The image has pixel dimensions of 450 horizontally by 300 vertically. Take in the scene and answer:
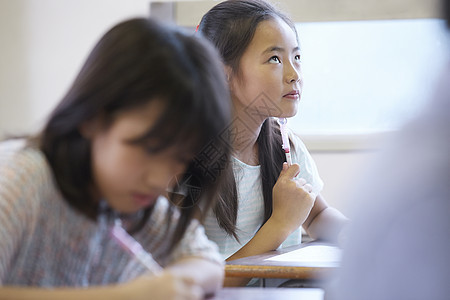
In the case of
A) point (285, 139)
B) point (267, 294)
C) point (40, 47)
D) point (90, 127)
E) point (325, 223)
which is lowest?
point (325, 223)

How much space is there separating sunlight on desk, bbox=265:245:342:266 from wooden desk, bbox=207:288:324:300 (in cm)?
24

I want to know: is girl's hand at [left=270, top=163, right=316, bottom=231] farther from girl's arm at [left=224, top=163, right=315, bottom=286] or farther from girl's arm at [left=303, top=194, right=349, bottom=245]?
girl's arm at [left=303, top=194, right=349, bottom=245]

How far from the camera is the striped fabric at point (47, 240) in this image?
2.27ft

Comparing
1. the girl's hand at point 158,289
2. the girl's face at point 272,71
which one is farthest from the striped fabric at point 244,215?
the girl's hand at point 158,289

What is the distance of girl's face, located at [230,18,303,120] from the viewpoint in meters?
1.56

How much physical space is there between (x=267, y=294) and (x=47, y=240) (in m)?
0.32

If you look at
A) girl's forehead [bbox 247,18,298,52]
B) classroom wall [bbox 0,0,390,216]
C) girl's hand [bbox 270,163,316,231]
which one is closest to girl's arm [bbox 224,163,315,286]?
girl's hand [bbox 270,163,316,231]

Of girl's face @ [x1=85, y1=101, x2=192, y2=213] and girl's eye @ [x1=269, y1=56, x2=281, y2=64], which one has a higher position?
girl's eye @ [x1=269, y1=56, x2=281, y2=64]

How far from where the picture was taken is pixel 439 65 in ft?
1.56

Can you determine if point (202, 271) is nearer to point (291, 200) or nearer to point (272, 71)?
point (291, 200)

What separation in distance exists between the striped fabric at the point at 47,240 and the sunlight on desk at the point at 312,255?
12.3 inches

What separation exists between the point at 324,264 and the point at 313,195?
432 mm

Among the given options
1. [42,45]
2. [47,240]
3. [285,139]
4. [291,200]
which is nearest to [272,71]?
[285,139]

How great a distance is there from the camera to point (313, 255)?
3.94 ft
